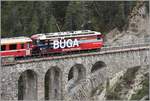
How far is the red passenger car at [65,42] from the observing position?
61.0 m

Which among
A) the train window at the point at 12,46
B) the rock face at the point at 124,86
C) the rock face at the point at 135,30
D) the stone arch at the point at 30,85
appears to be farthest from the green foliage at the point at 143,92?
the rock face at the point at 135,30

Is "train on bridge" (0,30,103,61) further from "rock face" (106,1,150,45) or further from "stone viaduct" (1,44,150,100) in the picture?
"rock face" (106,1,150,45)

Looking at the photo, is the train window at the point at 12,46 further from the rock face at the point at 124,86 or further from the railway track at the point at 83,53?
the rock face at the point at 124,86

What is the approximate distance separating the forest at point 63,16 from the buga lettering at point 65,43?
19803 mm

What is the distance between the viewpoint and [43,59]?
58.5m

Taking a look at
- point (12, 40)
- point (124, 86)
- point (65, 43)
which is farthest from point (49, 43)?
point (124, 86)

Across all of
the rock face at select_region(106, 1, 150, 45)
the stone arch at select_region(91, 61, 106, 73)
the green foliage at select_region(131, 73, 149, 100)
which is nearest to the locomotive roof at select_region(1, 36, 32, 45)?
the stone arch at select_region(91, 61, 106, 73)

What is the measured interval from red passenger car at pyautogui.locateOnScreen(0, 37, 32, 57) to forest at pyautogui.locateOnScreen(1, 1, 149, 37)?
972 inches

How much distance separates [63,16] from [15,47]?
32.6m

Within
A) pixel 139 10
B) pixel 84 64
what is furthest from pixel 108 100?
pixel 139 10

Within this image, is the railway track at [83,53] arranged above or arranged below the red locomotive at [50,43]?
below

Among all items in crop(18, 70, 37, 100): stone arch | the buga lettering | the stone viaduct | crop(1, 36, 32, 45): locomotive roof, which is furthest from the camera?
the buga lettering

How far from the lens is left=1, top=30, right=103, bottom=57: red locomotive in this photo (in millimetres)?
57938

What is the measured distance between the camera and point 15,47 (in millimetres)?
58094
